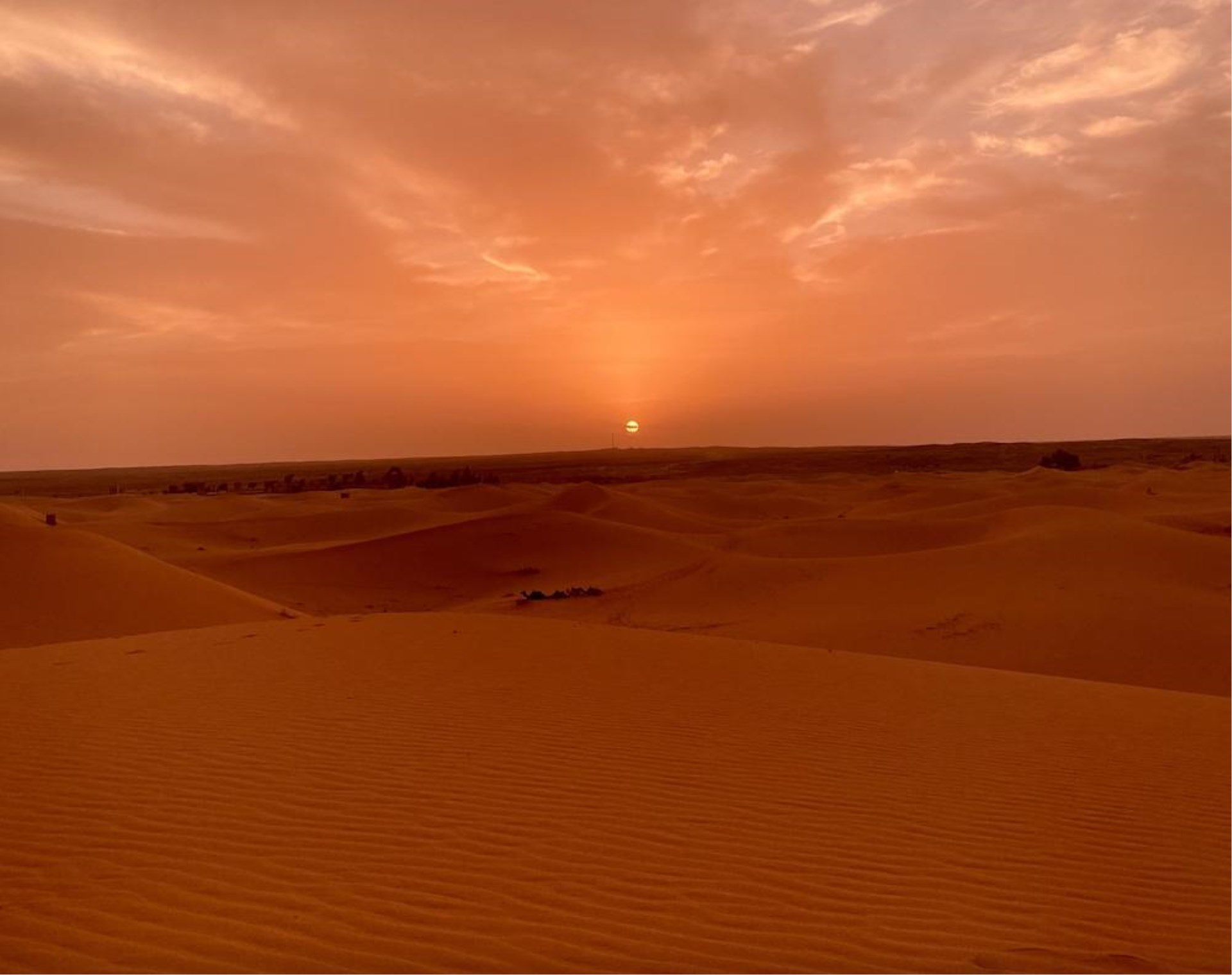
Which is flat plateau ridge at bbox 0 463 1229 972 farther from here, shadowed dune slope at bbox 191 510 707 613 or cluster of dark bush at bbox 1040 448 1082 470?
cluster of dark bush at bbox 1040 448 1082 470

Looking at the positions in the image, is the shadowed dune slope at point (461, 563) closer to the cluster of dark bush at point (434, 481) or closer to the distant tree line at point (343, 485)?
the cluster of dark bush at point (434, 481)

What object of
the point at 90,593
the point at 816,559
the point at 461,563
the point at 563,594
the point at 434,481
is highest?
the point at 434,481

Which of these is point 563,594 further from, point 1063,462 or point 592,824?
point 1063,462

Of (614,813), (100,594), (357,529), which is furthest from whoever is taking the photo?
(357,529)

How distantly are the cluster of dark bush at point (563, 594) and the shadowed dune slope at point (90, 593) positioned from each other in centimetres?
580

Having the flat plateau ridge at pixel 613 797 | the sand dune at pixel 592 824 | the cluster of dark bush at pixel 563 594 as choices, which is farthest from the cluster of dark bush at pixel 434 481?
the sand dune at pixel 592 824

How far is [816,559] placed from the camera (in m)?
26.5

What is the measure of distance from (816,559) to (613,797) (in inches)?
826

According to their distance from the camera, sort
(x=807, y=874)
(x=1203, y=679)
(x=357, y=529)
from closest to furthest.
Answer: (x=807, y=874) < (x=1203, y=679) < (x=357, y=529)

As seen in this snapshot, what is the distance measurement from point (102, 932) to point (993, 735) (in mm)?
6736

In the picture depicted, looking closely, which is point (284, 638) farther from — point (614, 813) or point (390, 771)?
point (614, 813)

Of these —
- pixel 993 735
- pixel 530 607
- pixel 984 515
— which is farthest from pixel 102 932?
pixel 984 515

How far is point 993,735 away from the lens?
8.46m

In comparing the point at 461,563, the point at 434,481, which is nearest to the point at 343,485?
the point at 434,481
